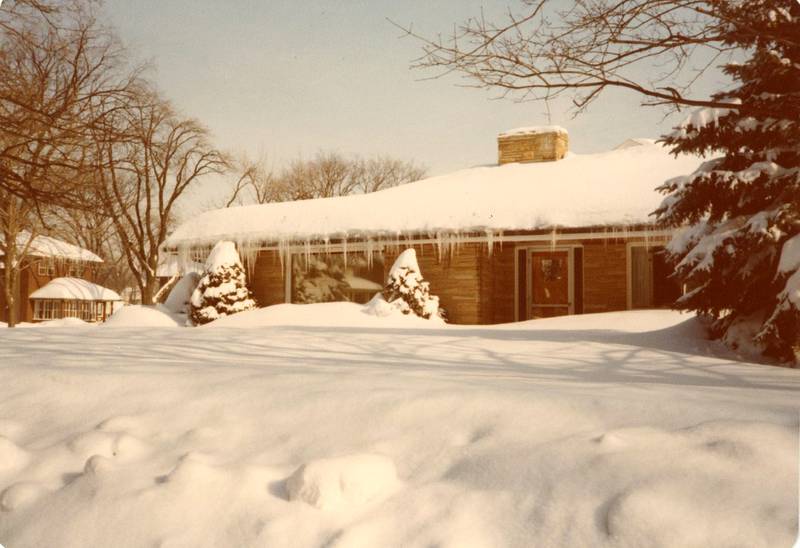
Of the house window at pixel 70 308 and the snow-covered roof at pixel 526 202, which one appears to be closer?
the snow-covered roof at pixel 526 202

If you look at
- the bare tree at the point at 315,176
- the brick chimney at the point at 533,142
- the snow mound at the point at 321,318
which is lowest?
the snow mound at the point at 321,318

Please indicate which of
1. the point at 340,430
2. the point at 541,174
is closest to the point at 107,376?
the point at 340,430

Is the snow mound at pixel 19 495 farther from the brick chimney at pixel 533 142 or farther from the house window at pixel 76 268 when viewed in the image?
the house window at pixel 76 268

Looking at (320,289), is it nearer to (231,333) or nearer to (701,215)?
(231,333)

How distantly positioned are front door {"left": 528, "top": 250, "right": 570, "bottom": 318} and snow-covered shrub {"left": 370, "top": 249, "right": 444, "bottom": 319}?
7.16 feet

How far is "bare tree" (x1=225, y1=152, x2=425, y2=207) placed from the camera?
544 cm

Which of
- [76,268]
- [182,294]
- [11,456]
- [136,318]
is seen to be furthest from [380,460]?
[76,268]

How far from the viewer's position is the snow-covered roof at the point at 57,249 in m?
8.91

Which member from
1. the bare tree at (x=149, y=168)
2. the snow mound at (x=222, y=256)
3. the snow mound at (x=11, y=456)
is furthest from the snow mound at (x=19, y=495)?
the snow mound at (x=222, y=256)

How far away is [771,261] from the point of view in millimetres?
6438

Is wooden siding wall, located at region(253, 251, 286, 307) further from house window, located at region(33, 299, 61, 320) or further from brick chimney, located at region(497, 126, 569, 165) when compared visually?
house window, located at region(33, 299, 61, 320)

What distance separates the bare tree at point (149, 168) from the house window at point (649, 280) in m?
9.86

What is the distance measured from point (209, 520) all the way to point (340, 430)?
74 cm

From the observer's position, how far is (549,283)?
547 inches
